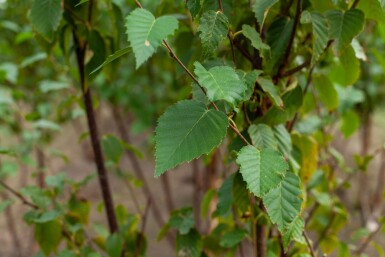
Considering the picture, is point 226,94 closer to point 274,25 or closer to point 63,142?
point 274,25

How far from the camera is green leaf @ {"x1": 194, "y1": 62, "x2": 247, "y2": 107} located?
70 centimetres

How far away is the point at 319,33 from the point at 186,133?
35 cm

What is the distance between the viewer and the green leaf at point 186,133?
28.2 inches

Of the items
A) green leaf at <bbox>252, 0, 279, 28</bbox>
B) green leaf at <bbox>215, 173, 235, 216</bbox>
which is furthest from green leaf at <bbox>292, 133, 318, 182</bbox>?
green leaf at <bbox>252, 0, 279, 28</bbox>

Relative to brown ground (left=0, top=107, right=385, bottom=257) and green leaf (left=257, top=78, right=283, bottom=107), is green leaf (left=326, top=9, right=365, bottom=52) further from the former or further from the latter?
brown ground (left=0, top=107, right=385, bottom=257)

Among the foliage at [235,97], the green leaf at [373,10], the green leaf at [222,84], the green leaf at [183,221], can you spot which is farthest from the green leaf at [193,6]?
the green leaf at [183,221]

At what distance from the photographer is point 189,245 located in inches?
47.6

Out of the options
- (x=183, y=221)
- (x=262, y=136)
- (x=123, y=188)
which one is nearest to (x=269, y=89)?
(x=262, y=136)

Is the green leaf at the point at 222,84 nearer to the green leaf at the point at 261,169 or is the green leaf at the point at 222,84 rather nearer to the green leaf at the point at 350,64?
the green leaf at the point at 261,169

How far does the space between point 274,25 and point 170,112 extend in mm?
363

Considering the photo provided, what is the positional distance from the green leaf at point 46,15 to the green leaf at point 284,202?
23.1 inches

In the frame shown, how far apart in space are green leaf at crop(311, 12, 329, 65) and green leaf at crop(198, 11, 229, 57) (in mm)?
214

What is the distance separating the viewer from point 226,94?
2.30 ft

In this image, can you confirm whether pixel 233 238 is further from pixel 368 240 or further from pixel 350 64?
pixel 368 240
